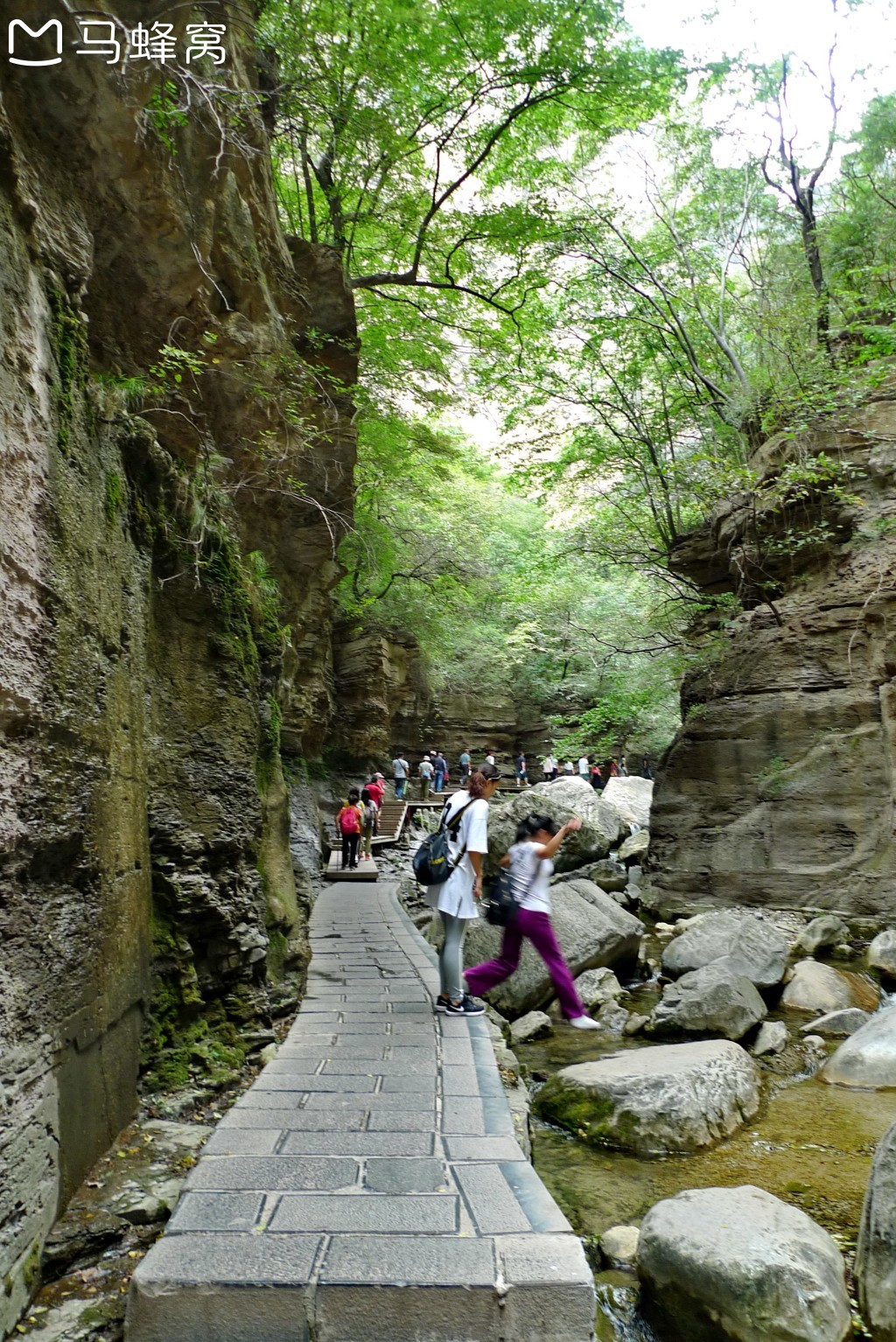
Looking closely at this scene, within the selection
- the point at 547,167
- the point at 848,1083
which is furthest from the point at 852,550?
the point at 848,1083

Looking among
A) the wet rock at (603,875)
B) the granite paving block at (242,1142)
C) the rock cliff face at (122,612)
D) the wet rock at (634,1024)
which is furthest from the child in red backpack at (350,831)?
the granite paving block at (242,1142)

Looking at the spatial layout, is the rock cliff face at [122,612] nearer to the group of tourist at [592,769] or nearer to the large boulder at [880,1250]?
the large boulder at [880,1250]

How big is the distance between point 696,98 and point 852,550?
33.4 ft

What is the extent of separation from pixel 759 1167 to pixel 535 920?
2058 mm

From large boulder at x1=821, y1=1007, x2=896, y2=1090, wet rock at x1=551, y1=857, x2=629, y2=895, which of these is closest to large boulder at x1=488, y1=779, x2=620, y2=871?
wet rock at x1=551, y1=857, x2=629, y2=895

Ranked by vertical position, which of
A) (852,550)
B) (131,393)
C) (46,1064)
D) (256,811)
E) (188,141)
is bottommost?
(46,1064)

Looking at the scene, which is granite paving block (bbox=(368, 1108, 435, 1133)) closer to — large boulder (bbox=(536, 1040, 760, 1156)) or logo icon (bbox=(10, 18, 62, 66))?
large boulder (bbox=(536, 1040, 760, 1156))

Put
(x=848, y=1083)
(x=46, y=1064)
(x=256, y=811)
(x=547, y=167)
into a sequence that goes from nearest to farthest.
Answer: (x=46, y=1064), (x=256, y=811), (x=848, y=1083), (x=547, y=167)

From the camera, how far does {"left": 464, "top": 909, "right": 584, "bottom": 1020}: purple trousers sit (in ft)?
16.9

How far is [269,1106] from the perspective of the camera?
3.86 m

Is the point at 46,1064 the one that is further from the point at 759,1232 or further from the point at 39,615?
the point at 759,1232

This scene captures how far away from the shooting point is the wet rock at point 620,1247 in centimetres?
400

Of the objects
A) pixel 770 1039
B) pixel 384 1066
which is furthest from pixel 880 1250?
pixel 770 1039

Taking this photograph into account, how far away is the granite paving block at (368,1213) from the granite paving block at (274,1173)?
98mm
